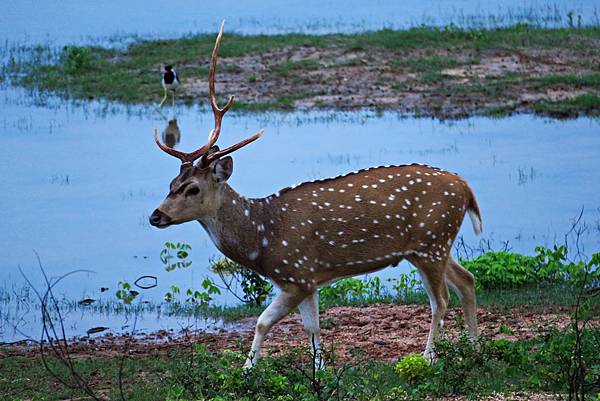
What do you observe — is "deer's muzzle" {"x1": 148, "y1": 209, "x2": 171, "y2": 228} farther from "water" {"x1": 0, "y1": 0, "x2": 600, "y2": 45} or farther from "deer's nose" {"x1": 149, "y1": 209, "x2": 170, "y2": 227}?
"water" {"x1": 0, "y1": 0, "x2": 600, "y2": 45}

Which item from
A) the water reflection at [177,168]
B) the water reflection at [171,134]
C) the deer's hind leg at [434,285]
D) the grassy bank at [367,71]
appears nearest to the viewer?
the deer's hind leg at [434,285]

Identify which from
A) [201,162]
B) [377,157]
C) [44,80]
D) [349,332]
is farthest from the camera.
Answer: [44,80]

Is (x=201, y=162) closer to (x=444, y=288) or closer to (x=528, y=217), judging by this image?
(x=444, y=288)

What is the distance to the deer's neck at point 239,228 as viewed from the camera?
32.9ft

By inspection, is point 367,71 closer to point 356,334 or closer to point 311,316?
point 356,334

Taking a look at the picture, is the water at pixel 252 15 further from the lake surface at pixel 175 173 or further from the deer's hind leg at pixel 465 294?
the deer's hind leg at pixel 465 294

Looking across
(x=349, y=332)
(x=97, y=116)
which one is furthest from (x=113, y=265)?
(x=97, y=116)

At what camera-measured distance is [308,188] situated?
33.9ft

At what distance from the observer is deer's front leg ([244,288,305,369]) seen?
972 centimetres

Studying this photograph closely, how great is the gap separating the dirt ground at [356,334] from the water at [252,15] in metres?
17.2

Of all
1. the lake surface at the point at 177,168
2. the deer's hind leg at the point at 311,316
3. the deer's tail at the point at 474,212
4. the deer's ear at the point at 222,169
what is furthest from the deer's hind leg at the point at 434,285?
the lake surface at the point at 177,168

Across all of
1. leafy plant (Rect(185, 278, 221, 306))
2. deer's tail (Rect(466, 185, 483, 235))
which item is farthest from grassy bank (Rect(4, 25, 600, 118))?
deer's tail (Rect(466, 185, 483, 235))

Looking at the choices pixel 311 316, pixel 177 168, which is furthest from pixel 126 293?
pixel 177 168

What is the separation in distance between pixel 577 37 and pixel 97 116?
9.03m
